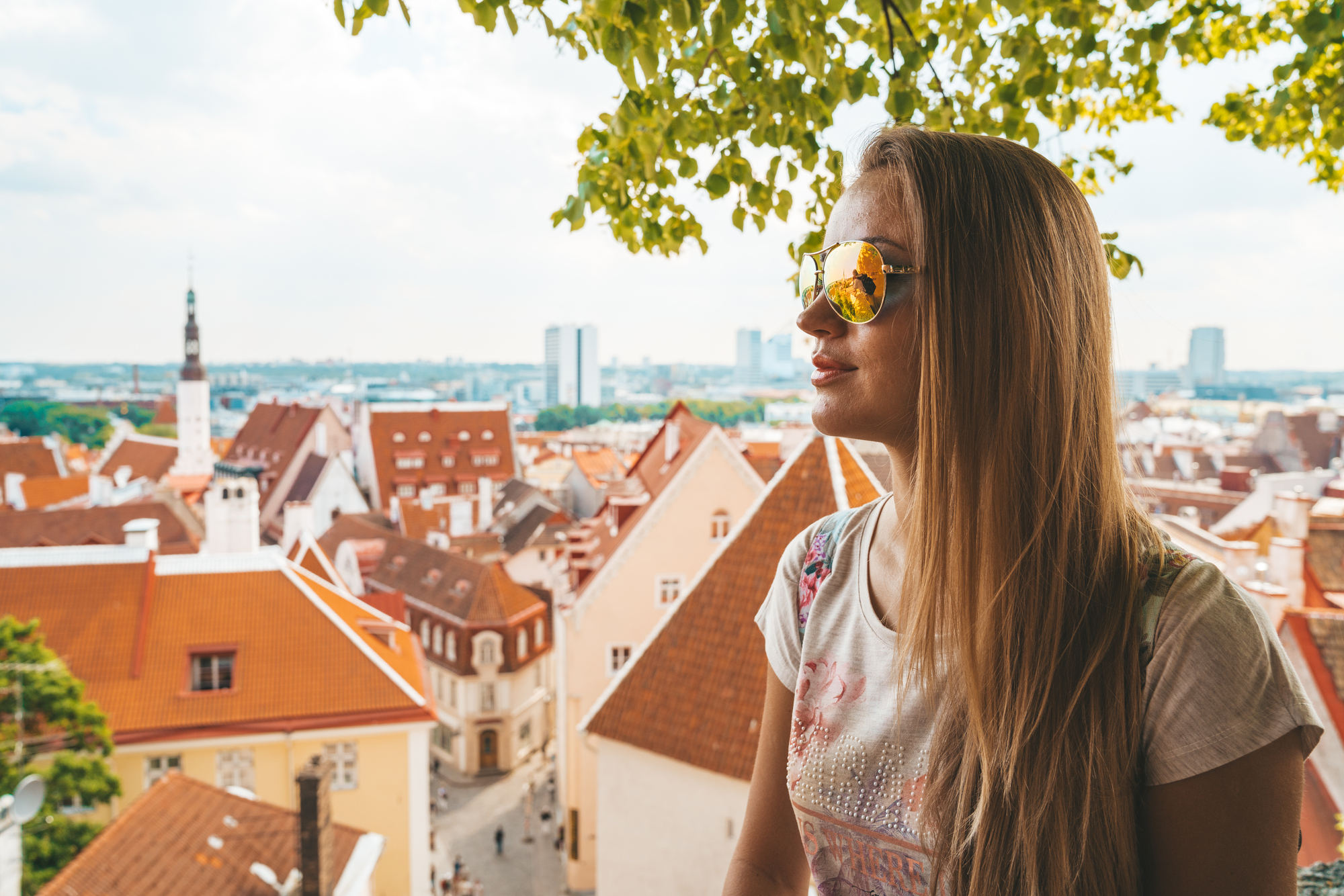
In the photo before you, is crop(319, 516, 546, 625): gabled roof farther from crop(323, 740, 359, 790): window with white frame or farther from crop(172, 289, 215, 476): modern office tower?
crop(172, 289, 215, 476): modern office tower

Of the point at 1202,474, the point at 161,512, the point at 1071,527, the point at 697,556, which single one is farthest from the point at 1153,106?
the point at 1202,474

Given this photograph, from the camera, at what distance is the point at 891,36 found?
10.2 ft

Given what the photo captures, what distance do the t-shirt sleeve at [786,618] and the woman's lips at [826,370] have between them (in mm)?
352

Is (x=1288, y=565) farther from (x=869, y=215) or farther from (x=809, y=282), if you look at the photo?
(x=869, y=215)

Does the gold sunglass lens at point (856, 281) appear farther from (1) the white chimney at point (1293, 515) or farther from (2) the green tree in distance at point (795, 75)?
(1) the white chimney at point (1293, 515)

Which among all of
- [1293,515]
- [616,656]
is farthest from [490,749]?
[1293,515]

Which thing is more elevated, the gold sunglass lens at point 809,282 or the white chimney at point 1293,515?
the gold sunglass lens at point 809,282

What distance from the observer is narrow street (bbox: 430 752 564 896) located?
2119 cm

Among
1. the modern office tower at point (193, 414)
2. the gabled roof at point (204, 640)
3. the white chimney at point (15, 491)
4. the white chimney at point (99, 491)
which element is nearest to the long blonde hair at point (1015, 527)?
the gabled roof at point (204, 640)

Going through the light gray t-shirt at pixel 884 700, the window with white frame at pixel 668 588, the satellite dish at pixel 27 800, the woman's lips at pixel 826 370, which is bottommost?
the satellite dish at pixel 27 800

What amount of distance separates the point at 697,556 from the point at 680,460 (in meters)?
1.84

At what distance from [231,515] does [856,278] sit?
26030 mm

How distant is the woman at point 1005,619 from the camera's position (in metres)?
Result: 1.18

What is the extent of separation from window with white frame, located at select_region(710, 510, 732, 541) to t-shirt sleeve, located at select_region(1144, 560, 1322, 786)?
14.4 metres
